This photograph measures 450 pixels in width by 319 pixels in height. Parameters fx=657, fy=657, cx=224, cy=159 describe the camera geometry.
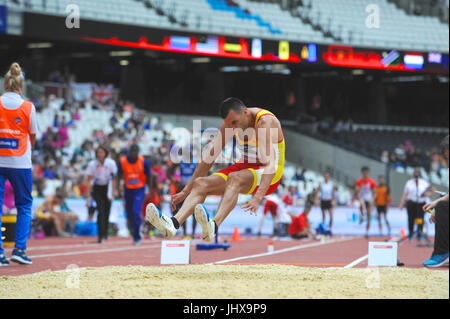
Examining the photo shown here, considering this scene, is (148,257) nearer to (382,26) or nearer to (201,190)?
(201,190)

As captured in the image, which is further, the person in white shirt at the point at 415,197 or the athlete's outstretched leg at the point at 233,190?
the person in white shirt at the point at 415,197

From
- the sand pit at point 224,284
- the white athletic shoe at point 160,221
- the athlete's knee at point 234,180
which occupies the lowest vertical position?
the sand pit at point 224,284

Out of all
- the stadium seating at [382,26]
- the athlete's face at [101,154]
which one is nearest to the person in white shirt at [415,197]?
the athlete's face at [101,154]

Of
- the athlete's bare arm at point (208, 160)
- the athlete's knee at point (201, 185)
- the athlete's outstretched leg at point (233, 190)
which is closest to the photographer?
the athlete's outstretched leg at point (233, 190)

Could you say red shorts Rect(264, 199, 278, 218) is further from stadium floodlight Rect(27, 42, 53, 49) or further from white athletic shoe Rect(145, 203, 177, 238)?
stadium floodlight Rect(27, 42, 53, 49)

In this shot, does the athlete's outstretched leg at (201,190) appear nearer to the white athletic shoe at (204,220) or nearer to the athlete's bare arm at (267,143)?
the white athletic shoe at (204,220)

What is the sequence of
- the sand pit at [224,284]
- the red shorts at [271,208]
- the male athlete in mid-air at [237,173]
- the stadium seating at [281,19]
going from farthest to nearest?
1. the stadium seating at [281,19]
2. the red shorts at [271,208]
3. the male athlete in mid-air at [237,173]
4. the sand pit at [224,284]

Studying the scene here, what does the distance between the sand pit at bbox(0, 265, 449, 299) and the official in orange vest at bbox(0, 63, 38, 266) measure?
1109 mm

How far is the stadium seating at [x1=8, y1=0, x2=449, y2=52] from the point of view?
26.8 meters

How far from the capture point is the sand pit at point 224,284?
532 centimetres

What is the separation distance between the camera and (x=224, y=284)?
5.91m

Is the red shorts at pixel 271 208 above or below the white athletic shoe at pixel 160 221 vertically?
below

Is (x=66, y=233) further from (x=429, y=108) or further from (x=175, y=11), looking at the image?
(x=429, y=108)

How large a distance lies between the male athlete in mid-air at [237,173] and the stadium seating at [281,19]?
18.8 metres
